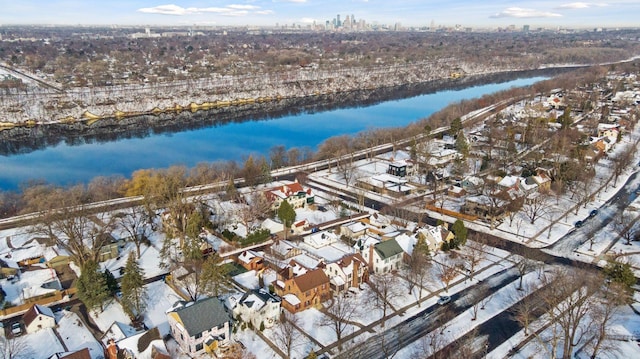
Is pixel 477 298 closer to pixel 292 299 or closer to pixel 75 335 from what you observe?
pixel 292 299

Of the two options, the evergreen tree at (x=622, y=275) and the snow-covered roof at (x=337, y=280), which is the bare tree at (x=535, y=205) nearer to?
the evergreen tree at (x=622, y=275)

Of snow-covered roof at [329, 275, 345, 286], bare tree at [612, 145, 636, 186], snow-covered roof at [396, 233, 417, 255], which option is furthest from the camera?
bare tree at [612, 145, 636, 186]

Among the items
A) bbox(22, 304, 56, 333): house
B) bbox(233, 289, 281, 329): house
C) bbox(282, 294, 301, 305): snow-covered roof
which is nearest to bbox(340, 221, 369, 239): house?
bbox(282, 294, 301, 305): snow-covered roof

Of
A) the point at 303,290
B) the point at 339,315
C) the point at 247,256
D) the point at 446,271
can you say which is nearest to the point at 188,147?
the point at 247,256

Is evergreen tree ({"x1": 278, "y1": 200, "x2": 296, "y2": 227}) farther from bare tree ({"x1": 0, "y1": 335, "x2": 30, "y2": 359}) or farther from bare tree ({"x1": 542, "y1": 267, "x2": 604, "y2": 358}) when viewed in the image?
bare tree ({"x1": 542, "y1": 267, "x2": 604, "y2": 358})

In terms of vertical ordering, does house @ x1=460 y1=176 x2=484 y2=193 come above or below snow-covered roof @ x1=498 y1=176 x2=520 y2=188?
below

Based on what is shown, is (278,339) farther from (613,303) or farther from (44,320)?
(613,303)

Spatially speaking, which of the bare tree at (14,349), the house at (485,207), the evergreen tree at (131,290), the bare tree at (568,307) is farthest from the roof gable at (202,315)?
the house at (485,207)
